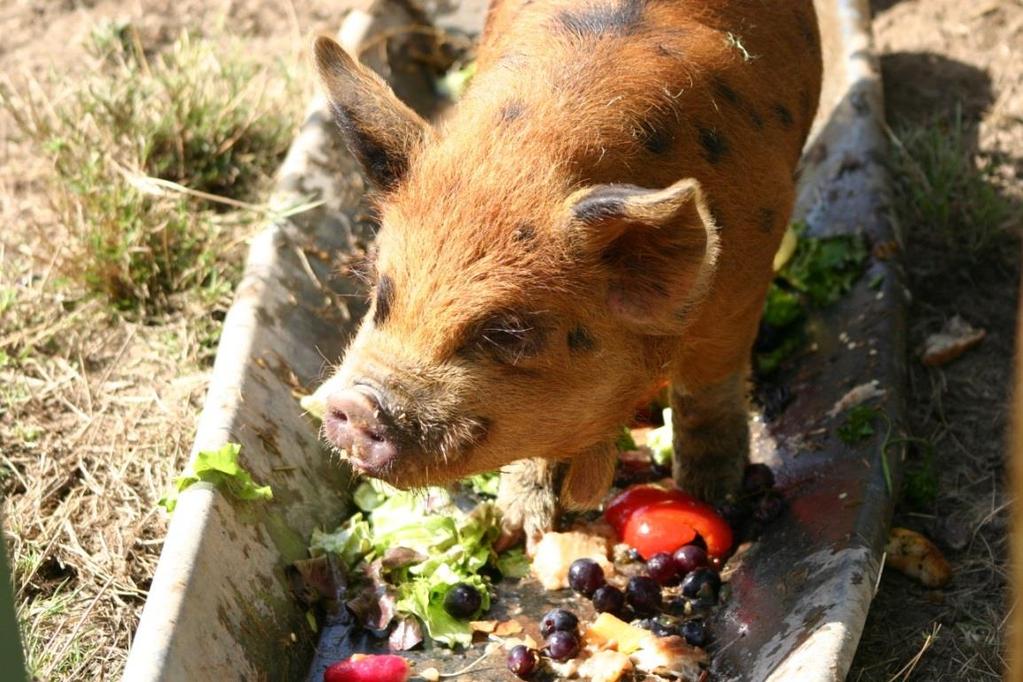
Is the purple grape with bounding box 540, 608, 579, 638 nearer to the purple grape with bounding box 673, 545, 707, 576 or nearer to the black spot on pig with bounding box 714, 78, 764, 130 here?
the purple grape with bounding box 673, 545, 707, 576

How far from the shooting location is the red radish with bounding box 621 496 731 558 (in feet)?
17.8

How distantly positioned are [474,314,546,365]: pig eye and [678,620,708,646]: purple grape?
4.75 ft

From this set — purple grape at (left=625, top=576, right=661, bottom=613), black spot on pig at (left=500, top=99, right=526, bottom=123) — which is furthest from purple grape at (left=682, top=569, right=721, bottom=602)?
black spot on pig at (left=500, top=99, right=526, bottom=123)

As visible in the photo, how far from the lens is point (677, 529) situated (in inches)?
214

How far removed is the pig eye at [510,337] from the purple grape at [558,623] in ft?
4.30

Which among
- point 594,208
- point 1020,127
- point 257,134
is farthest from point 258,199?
point 1020,127

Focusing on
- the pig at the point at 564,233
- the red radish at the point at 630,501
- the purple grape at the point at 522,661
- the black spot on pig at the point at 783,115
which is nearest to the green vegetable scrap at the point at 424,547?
the purple grape at the point at 522,661

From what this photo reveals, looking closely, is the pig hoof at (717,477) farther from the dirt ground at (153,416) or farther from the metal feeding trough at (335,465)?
the dirt ground at (153,416)

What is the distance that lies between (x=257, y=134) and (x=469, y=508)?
293cm

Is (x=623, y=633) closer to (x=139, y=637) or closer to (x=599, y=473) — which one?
(x=599, y=473)

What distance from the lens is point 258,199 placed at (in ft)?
24.0

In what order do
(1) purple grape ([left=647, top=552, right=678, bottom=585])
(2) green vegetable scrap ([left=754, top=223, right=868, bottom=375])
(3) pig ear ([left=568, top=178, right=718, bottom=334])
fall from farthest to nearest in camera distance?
(2) green vegetable scrap ([left=754, top=223, right=868, bottom=375])
(1) purple grape ([left=647, top=552, right=678, bottom=585])
(3) pig ear ([left=568, top=178, right=718, bottom=334])

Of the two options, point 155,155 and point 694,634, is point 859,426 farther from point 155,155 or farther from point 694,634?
point 155,155

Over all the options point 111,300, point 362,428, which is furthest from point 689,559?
point 111,300
